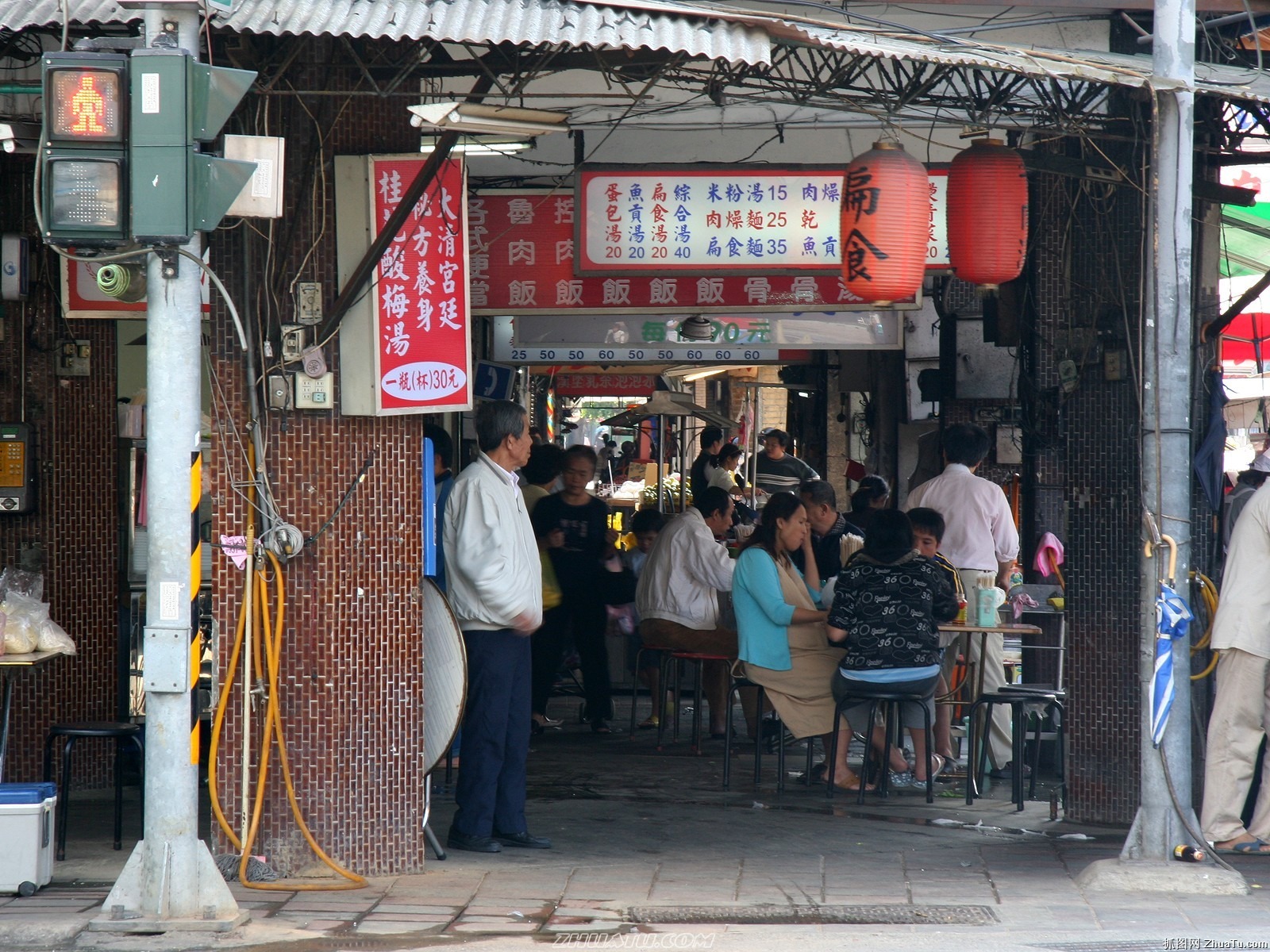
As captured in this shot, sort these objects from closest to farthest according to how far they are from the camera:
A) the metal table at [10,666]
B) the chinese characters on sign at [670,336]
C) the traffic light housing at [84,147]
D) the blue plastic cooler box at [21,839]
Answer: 1. the traffic light housing at [84,147]
2. the blue plastic cooler box at [21,839]
3. the metal table at [10,666]
4. the chinese characters on sign at [670,336]

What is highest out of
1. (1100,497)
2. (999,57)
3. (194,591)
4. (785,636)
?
(999,57)

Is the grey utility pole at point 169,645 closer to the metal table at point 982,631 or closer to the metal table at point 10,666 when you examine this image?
the metal table at point 10,666

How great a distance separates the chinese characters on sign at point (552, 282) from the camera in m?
9.21

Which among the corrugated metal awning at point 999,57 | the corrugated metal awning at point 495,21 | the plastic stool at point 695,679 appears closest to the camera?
the corrugated metal awning at point 495,21

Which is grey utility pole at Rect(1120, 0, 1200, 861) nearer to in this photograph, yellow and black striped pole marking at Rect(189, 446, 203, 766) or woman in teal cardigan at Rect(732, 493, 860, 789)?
woman in teal cardigan at Rect(732, 493, 860, 789)

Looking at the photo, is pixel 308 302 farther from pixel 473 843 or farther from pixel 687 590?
pixel 687 590

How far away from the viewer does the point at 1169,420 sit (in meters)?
6.04

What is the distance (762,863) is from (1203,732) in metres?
2.40

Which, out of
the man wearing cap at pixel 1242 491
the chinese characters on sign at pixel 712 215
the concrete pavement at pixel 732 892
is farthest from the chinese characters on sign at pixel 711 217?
the concrete pavement at pixel 732 892

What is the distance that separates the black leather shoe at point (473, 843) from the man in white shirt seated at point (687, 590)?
3.12 meters

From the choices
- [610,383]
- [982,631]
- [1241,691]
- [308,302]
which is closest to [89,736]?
[308,302]

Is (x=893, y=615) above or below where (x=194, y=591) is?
below

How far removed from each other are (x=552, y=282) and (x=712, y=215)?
1251 millimetres

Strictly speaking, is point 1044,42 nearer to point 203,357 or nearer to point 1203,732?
point 1203,732
